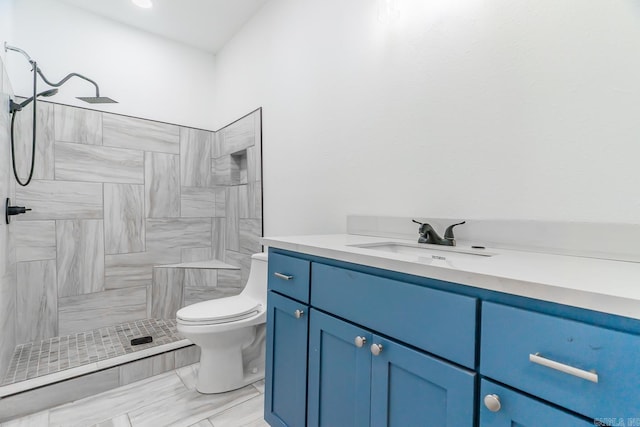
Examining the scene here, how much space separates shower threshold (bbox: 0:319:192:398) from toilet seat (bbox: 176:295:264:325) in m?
0.53

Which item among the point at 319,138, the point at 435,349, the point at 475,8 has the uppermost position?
the point at 475,8

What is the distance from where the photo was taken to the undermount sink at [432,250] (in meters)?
1.05

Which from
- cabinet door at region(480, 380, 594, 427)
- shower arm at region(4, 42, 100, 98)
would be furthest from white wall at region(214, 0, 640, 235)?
shower arm at region(4, 42, 100, 98)

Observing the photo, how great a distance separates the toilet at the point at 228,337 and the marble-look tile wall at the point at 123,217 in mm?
677

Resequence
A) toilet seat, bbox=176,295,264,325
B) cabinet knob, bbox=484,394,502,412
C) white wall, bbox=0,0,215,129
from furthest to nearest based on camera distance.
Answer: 1. white wall, bbox=0,0,215,129
2. toilet seat, bbox=176,295,264,325
3. cabinet knob, bbox=484,394,502,412

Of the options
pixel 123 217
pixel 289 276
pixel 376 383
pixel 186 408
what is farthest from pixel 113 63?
pixel 376 383

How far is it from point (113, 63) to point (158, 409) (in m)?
2.68

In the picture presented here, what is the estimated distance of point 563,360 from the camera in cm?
54

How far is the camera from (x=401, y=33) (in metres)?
1.44

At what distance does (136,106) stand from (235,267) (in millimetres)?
1699

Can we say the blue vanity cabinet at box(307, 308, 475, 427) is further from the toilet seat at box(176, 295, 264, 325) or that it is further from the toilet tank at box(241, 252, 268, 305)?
the toilet tank at box(241, 252, 268, 305)

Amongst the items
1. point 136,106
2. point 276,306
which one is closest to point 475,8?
point 276,306

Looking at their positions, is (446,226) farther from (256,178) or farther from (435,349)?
(256,178)

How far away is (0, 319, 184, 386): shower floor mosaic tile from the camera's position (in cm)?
181
